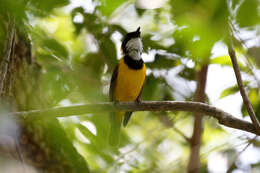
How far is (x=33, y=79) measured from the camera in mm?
4332

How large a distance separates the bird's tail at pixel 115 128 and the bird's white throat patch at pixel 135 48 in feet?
3.40

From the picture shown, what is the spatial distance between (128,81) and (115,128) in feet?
2.75

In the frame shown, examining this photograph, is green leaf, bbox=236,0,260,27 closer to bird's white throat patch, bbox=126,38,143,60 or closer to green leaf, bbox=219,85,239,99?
green leaf, bbox=219,85,239,99

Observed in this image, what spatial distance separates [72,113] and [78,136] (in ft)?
5.90

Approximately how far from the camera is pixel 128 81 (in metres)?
4.72

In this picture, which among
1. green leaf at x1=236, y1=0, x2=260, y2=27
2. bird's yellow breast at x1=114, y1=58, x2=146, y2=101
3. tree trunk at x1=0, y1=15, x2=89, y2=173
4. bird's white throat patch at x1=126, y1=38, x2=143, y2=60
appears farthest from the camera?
bird's white throat patch at x1=126, y1=38, x2=143, y2=60

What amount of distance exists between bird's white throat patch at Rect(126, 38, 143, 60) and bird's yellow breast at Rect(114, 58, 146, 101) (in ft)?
0.72

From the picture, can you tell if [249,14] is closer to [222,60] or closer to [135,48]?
[222,60]

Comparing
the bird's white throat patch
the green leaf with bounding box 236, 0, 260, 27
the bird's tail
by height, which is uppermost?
the green leaf with bounding box 236, 0, 260, 27

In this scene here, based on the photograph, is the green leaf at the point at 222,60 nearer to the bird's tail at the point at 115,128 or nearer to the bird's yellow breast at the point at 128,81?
the bird's yellow breast at the point at 128,81

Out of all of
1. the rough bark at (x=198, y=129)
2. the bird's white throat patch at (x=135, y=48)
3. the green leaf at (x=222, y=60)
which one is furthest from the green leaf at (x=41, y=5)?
the bird's white throat patch at (x=135, y=48)

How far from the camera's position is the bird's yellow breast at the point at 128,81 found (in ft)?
15.0

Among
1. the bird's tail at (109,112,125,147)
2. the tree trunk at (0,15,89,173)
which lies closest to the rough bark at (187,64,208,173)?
the bird's tail at (109,112,125,147)

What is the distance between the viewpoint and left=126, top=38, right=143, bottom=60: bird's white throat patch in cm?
482
